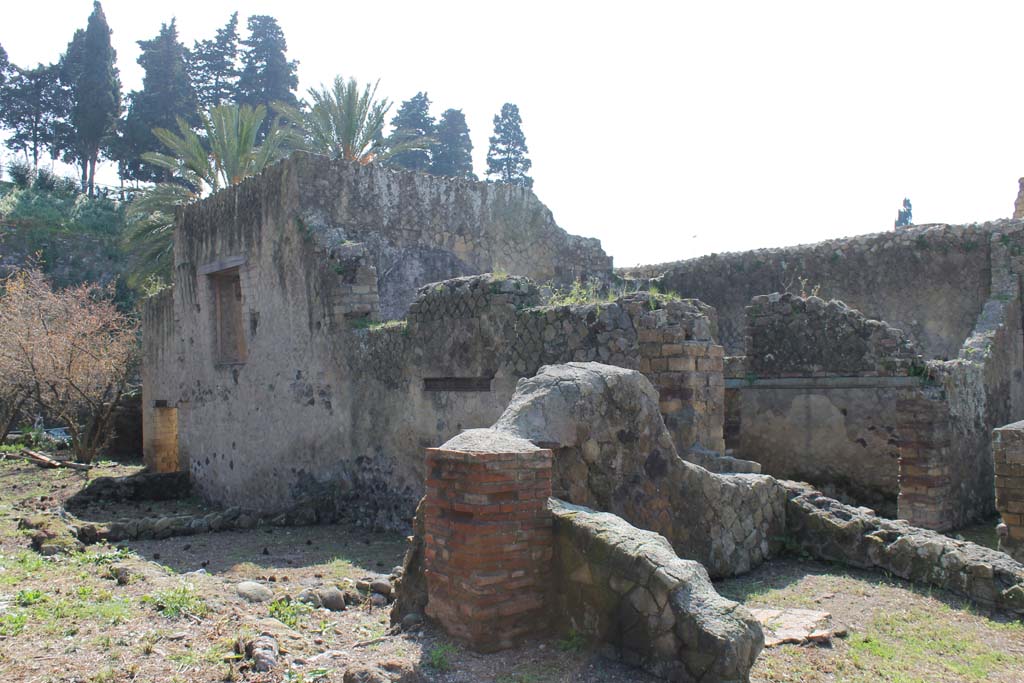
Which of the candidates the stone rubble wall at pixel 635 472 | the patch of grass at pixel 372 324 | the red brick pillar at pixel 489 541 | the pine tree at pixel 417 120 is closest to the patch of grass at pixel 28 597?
the red brick pillar at pixel 489 541

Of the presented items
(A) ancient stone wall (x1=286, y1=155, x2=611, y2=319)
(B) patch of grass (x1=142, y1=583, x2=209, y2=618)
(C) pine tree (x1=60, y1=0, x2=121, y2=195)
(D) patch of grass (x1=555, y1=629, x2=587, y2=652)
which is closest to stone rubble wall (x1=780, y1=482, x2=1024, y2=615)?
(D) patch of grass (x1=555, y1=629, x2=587, y2=652)

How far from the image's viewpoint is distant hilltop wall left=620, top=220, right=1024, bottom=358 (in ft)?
42.2

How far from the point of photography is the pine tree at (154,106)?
37.9 metres

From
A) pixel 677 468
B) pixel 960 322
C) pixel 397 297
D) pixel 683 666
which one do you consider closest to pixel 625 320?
pixel 677 468

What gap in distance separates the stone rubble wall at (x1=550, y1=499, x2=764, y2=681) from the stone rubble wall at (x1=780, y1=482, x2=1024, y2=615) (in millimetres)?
2206

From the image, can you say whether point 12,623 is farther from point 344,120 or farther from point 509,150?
point 509,150

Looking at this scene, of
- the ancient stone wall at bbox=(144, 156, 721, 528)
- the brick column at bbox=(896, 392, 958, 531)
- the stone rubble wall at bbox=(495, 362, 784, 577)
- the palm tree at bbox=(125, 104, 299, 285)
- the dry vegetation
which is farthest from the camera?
the palm tree at bbox=(125, 104, 299, 285)

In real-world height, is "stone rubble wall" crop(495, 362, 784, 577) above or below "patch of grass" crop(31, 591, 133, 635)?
above

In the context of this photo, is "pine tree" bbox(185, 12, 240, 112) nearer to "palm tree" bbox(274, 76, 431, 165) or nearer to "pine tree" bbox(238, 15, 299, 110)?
"pine tree" bbox(238, 15, 299, 110)

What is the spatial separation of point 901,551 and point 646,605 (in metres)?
2.56

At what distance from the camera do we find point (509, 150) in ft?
131

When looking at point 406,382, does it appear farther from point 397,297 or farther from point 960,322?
point 960,322

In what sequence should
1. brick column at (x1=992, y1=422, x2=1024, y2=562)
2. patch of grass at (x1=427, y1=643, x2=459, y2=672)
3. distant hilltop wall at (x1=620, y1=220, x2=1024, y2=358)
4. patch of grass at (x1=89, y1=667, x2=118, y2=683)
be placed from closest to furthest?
patch of grass at (x1=427, y1=643, x2=459, y2=672)
patch of grass at (x1=89, y1=667, x2=118, y2=683)
brick column at (x1=992, y1=422, x2=1024, y2=562)
distant hilltop wall at (x1=620, y1=220, x2=1024, y2=358)

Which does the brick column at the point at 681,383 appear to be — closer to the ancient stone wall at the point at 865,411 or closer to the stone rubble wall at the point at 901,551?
the stone rubble wall at the point at 901,551
